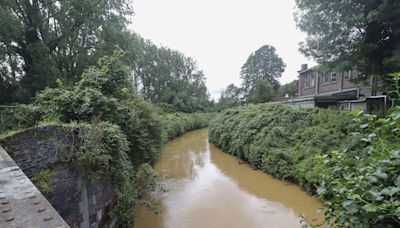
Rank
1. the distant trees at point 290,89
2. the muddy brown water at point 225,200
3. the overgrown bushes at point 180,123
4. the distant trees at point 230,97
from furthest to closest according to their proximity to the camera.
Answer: the distant trees at point 230,97
the distant trees at point 290,89
the overgrown bushes at point 180,123
the muddy brown water at point 225,200

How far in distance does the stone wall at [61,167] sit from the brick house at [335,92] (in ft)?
26.9

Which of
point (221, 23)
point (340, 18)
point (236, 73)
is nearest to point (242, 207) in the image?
point (340, 18)

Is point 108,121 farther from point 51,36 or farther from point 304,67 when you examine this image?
point 304,67

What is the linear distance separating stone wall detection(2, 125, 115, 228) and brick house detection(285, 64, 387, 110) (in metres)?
8.19

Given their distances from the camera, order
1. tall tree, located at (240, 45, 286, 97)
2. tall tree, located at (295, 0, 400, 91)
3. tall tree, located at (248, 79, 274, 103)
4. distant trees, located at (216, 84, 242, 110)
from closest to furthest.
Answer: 1. tall tree, located at (295, 0, 400, 91)
2. tall tree, located at (248, 79, 274, 103)
3. distant trees, located at (216, 84, 242, 110)
4. tall tree, located at (240, 45, 286, 97)

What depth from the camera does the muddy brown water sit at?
15.4 feet

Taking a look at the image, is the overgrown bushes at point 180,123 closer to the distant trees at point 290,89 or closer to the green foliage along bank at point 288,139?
the green foliage along bank at point 288,139

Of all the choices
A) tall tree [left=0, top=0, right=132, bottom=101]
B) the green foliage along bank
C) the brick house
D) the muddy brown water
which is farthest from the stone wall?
tall tree [left=0, top=0, right=132, bottom=101]

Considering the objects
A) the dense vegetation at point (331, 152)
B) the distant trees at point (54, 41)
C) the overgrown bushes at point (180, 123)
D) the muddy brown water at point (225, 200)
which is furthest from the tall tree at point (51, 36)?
the dense vegetation at point (331, 152)

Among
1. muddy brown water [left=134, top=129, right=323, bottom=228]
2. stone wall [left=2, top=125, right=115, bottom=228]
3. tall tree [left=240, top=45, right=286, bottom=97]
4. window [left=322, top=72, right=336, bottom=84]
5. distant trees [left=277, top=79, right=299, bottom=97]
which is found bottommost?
muddy brown water [left=134, top=129, right=323, bottom=228]

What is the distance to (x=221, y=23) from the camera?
15.9 m

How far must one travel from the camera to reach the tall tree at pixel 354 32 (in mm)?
5855

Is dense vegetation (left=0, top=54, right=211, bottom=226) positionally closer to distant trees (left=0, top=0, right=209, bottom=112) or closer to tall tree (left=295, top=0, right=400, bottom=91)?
distant trees (left=0, top=0, right=209, bottom=112)

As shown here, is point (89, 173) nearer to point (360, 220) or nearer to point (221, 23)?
point (360, 220)
